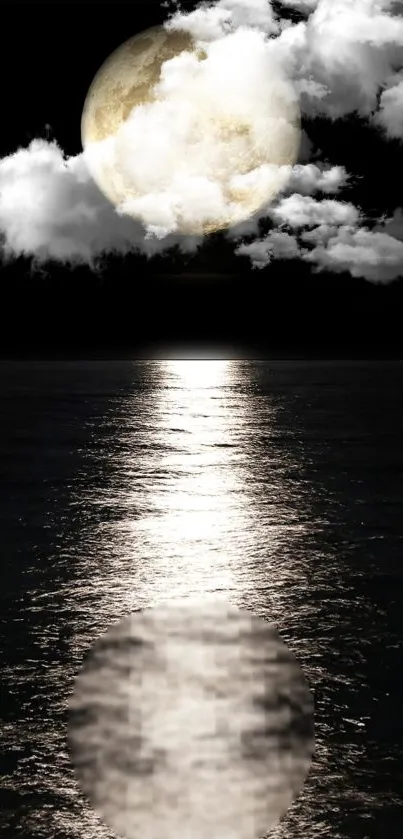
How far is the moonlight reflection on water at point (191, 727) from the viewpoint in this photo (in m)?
3.83

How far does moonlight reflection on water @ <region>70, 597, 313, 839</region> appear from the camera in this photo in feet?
12.6

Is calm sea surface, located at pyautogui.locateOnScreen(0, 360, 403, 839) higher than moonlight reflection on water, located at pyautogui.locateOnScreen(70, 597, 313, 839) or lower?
lower

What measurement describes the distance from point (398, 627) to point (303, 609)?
667mm

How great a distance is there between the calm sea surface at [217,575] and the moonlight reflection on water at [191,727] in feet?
0.35

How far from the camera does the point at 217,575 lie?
301 inches

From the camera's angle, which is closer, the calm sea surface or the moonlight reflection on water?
the moonlight reflection on water

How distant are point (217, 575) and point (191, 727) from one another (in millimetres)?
3045

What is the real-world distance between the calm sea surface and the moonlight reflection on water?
0.35ft

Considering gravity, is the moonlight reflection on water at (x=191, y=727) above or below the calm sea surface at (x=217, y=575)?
above

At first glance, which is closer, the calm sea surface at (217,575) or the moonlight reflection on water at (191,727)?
the moonlight reflection on water at (191,727)

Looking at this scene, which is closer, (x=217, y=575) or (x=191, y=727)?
(x=191, y=727)

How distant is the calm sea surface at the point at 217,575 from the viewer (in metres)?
4.04

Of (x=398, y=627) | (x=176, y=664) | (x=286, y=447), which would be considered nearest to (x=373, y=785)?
(x=176, y=664)

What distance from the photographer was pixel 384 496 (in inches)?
481
